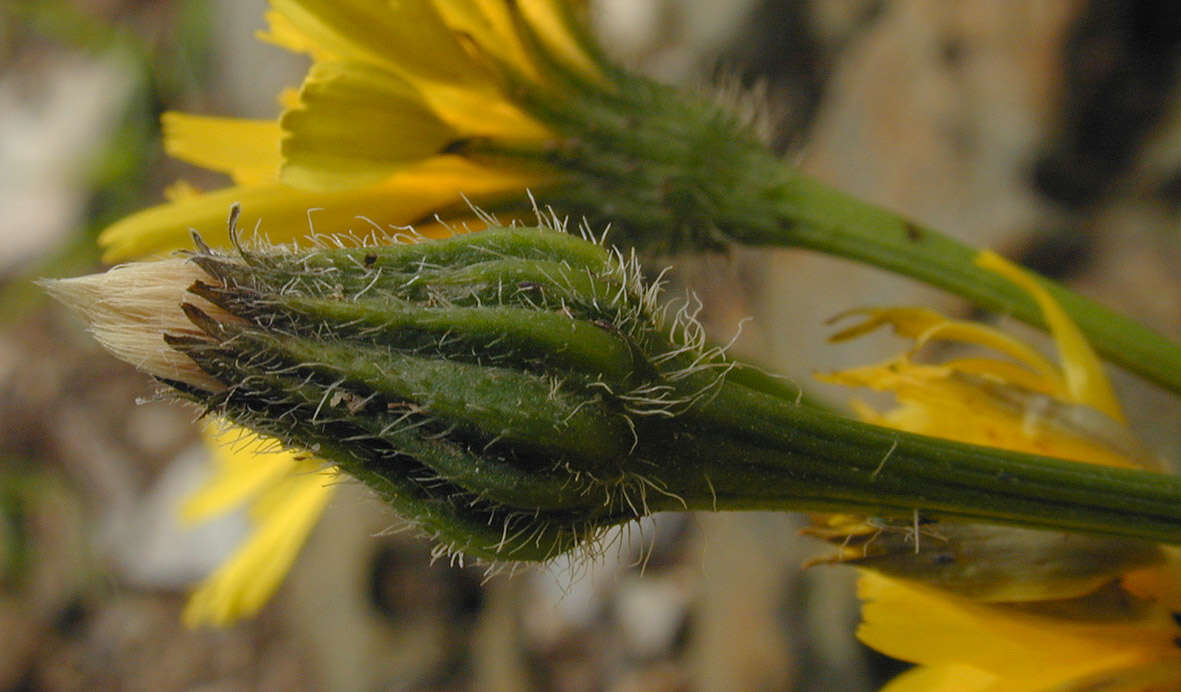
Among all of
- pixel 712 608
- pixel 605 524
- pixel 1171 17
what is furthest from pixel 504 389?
pixel 712 608

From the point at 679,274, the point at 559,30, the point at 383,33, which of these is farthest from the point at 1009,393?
the point at 383,33

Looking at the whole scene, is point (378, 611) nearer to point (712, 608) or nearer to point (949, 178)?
point (712, 608)

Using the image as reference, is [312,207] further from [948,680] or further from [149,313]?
[948,680]

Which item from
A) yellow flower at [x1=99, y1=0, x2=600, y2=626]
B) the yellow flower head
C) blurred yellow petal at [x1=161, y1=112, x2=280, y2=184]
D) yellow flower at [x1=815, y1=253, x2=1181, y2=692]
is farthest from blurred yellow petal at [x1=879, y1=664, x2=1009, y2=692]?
blurred yellow petal at [x1=161, y1=112, x2=280, y2=184]

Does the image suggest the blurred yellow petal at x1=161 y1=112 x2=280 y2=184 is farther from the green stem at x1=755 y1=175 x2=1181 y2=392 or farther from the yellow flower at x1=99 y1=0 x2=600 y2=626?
the green stem at x1=755 y1=175 x2=1181 y2=392

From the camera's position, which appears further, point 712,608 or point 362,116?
point 712,608

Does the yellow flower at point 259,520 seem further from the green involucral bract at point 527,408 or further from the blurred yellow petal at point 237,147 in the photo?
the green involucral bract at point 527,408

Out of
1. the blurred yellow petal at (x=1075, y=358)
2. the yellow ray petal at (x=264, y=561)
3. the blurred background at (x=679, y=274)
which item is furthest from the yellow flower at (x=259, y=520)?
the blurred yellow petal at (x=1075, y=358)
